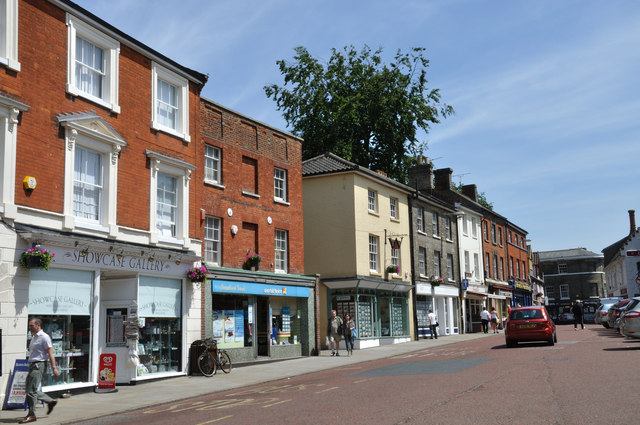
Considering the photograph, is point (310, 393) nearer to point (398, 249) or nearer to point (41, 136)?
point (41, 136)

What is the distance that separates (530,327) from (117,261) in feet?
49.7

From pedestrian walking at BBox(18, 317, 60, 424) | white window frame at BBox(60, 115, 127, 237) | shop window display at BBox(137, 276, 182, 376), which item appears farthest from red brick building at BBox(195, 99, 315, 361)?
pedestrian walking at BBox(18, 317, 60, 424)

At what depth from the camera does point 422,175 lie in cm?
4500

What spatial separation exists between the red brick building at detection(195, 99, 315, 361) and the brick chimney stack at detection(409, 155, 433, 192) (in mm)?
19590

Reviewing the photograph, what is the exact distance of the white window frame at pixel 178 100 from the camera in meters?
19.1

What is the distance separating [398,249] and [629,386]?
23579 mm

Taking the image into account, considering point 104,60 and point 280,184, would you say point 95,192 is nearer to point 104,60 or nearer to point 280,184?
point 104,60

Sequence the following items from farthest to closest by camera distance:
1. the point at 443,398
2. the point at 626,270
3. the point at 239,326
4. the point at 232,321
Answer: the point at 626,270 → the point at 239,326 → the point at 232,321 → the point at 443,398

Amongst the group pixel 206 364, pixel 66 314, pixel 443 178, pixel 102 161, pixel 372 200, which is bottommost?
pixel 206 364

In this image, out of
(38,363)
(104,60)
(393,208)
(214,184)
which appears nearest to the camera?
(38,363)

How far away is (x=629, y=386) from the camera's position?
37.1 feet

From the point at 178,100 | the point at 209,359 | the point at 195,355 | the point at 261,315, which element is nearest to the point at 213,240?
the point at 261,315

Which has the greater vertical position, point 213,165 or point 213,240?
point 213,165

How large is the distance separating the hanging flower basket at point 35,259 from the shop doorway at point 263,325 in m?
10.5
